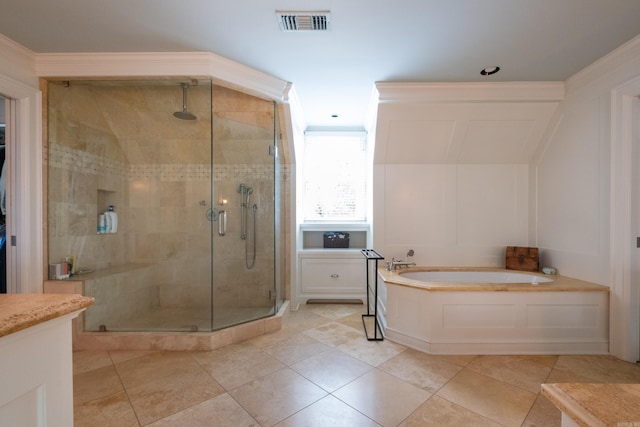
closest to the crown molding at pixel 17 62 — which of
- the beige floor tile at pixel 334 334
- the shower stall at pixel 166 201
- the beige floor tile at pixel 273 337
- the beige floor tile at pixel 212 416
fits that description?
the shower stall at pixel 166 201

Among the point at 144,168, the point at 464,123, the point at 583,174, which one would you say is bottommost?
the point at 583,174

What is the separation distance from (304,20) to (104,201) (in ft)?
9.33

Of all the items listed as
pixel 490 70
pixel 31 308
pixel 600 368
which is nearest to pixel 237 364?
pixel 31 308

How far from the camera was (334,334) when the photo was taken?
2637mm

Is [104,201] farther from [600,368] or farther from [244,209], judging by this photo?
[600,368]

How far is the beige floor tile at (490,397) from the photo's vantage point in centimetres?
157

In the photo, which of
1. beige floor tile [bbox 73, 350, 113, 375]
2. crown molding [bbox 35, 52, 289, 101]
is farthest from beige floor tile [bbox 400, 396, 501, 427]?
crown molding [bbox 35, 52, 289, 101]

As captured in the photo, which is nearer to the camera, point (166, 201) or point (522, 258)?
point (522, 258)

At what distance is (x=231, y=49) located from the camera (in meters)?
2.15

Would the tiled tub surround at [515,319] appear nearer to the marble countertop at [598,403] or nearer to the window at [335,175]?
the marble countertop at [598,403]

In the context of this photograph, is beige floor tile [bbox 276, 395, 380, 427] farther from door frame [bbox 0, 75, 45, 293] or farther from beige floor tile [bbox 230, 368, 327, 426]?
door frame [bbox 0, 75, 45, 293]

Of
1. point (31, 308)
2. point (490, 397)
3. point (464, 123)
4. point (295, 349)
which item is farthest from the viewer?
point (464, 123)

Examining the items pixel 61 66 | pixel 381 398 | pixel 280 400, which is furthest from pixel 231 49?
pixel 381 398

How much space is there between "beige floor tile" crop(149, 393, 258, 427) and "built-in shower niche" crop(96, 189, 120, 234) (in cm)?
225
